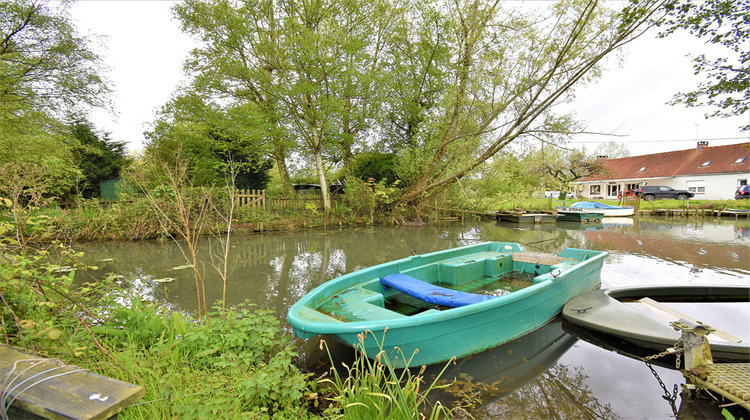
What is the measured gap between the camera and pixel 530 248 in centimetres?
970

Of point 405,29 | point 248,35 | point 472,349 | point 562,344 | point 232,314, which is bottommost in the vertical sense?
point 562,344

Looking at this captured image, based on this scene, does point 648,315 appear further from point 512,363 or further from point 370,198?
point 370,198

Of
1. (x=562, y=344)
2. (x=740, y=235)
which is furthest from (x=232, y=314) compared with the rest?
(x=740, y=235)

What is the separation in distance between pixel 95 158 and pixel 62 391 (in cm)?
1862

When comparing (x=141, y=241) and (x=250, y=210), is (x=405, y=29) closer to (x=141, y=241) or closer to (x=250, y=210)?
(x=250, y=210)

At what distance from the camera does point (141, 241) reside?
9.77 m

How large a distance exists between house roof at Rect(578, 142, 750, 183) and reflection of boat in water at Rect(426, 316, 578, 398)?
2379 centimetres

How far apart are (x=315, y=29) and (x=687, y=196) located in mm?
31025

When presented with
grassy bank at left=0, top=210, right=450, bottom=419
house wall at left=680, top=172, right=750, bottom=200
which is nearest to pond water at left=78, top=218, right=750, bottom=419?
grassy bank at left=0, top=210, right=450, bottom=419

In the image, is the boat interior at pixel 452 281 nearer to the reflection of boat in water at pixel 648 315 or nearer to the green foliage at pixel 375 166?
the reflection of boat in water at pixel 648 315

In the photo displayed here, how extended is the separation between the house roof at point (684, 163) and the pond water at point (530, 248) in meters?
15.8

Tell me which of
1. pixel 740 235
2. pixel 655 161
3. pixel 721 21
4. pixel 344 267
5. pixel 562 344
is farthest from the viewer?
pixel 655 161

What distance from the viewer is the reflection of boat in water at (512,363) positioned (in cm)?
286

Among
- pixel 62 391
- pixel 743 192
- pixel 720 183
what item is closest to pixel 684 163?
pixel 720 183
